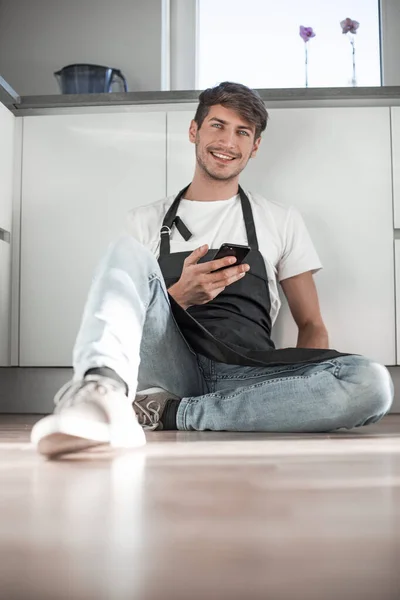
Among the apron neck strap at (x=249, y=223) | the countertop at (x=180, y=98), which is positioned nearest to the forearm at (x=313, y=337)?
the apron neck strap at (x=249, y=223)

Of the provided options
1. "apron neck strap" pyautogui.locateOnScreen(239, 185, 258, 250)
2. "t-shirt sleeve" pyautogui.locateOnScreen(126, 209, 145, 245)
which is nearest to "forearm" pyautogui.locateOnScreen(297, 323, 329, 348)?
"apron neck strap" pyautogui.locateOnScreen(239, 185, 258, 250)

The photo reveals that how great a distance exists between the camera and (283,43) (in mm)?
3336

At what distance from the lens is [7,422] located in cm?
210

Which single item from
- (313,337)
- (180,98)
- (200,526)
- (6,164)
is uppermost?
(180,98)

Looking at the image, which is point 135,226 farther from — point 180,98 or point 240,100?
point 180,98

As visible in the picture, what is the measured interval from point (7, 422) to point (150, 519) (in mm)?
1559

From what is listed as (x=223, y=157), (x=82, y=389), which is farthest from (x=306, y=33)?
(x=82, y=389)

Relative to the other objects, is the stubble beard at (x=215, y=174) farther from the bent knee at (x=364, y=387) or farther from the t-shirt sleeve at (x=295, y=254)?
the bent knee at (x=364, y=387)

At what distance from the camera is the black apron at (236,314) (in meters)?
1.53

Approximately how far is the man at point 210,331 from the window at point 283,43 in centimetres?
125

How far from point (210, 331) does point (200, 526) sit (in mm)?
1178

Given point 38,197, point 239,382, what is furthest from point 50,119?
point 239,382

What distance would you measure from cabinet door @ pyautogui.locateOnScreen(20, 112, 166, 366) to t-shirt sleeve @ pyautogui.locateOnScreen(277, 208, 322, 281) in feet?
1.90

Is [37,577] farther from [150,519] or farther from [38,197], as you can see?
[38,197]
